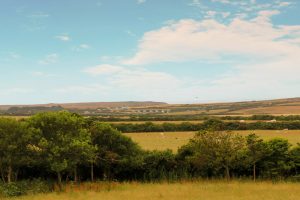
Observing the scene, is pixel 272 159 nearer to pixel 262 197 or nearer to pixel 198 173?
pixel 198 173

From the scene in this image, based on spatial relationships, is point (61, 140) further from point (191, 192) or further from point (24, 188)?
point (191, 192)

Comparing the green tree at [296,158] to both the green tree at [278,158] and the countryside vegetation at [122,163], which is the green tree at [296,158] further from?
the green tree at [278,158]

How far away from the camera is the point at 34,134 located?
1320 inches

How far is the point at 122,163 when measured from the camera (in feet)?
121

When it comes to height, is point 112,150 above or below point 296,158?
above

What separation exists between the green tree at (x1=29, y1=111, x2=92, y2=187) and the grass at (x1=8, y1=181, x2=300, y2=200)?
8.86ft

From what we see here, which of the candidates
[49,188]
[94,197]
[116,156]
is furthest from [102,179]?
[94,197]

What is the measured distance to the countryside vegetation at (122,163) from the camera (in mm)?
31609

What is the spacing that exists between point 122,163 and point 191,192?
9195 mm

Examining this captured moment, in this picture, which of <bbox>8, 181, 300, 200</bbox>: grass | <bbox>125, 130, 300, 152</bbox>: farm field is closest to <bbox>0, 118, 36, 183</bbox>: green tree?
<bbox>8, 181, 300, 200</bbox>: grass

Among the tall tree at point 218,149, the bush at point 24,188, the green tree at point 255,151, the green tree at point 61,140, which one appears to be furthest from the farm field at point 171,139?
the bush at point 24,188

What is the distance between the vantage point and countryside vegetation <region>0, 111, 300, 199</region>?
31609 mm

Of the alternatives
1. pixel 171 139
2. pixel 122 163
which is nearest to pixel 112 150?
pixel 122 163

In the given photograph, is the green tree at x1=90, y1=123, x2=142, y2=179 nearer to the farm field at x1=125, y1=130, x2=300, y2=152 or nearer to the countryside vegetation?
the countryside vegetation
